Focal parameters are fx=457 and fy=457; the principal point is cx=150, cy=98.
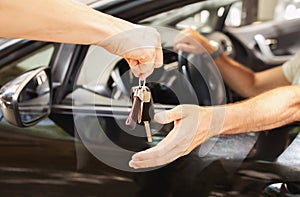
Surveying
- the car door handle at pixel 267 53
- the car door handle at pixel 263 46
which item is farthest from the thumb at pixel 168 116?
the car door handle at pixel 263 46

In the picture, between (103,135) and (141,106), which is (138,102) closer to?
(141,106)

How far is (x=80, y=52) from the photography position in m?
1.70

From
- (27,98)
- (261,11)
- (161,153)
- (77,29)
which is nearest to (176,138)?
(161,153)

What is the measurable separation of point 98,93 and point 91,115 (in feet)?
0.44

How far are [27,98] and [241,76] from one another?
1.17 meters

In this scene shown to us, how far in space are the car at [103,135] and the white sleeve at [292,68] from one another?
51cm

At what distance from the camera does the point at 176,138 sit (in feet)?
3.88

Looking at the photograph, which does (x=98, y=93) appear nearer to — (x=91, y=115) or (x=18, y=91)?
(x=91, y=115)

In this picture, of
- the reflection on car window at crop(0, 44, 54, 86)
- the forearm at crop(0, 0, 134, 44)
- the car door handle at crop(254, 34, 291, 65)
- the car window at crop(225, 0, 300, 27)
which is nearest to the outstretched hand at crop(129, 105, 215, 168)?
the forearm at crop(0, 0, 134, 44)

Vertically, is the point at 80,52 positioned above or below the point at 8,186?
above

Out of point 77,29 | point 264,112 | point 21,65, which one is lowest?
point 264,112

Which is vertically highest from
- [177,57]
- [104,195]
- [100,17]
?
[100,17]

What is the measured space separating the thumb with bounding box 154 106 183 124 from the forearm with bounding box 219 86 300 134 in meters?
0.24

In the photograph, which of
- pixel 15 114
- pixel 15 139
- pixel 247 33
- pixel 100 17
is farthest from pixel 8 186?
pixel 247 33
